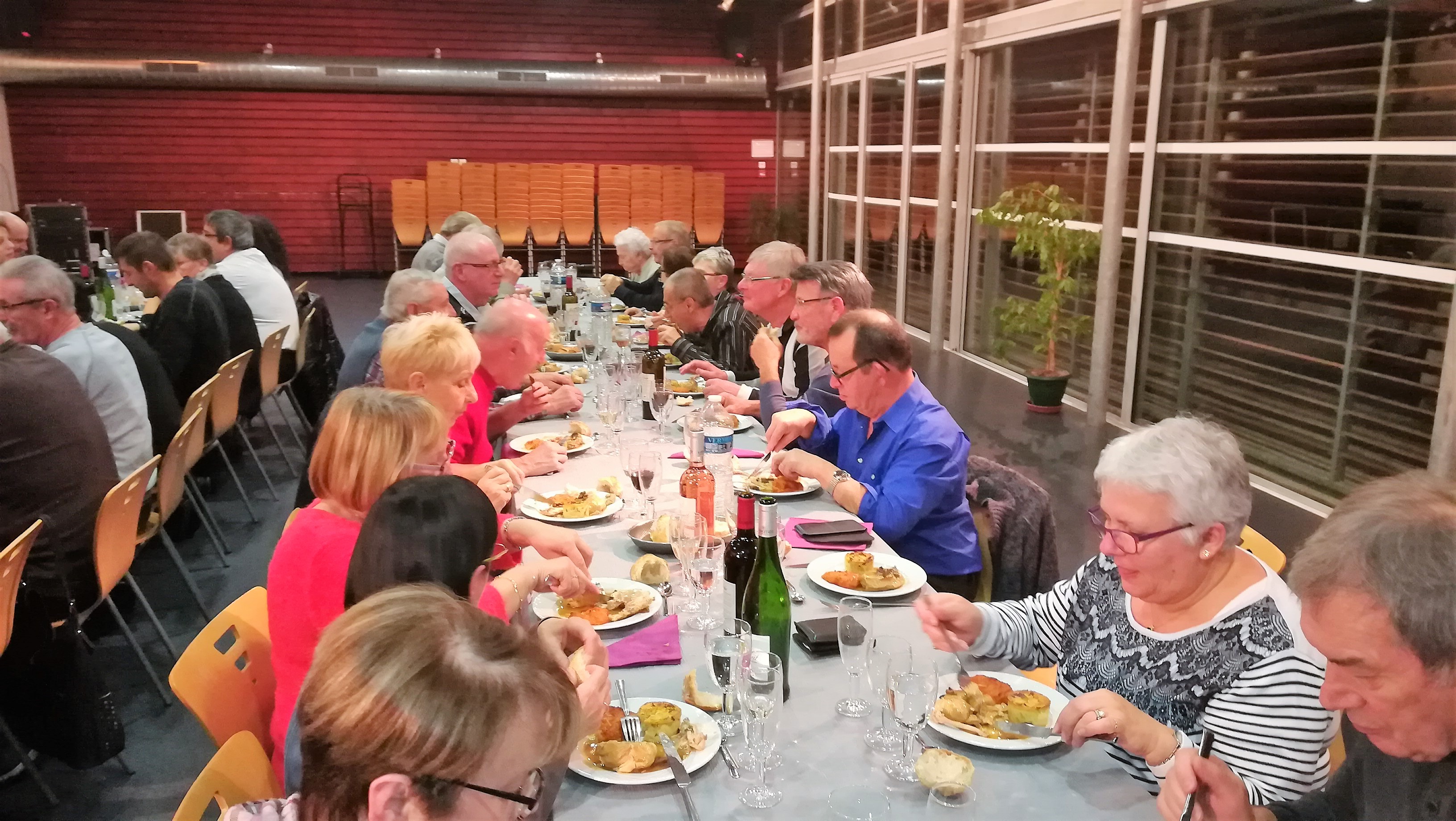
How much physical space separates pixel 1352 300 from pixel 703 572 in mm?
4242

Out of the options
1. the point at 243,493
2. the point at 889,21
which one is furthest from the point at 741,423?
the point at 889,21

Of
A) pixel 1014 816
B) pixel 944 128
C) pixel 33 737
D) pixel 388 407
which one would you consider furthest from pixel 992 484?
pixel 944 128

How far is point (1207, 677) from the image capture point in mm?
1793

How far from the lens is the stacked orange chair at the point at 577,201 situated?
46.8 feet

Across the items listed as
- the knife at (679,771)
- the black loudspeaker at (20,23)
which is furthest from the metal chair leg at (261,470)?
the black loudspeaker at (20,23)

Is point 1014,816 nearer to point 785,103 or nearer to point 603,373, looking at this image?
point 603,373

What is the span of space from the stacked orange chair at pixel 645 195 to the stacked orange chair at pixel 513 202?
4.89ft

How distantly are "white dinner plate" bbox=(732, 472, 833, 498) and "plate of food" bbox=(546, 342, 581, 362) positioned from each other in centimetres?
276

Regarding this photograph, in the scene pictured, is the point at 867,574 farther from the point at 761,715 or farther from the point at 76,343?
the point at 76,343

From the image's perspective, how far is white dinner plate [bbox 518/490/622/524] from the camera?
2875mm

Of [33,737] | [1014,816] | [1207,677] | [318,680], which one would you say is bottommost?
[33,737]

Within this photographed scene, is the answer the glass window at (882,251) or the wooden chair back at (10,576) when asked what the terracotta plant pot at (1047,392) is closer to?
the glass window at (882,251)

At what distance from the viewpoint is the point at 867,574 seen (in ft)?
7.96

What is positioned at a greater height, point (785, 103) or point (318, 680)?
point (785, 103)
